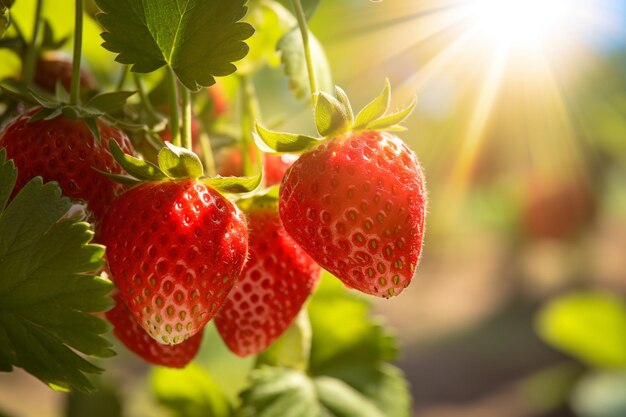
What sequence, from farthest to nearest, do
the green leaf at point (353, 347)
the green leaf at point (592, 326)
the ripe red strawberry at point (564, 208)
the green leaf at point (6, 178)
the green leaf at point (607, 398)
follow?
the ripe red strawberry at point (564, 208), the green leaf at point (607, 398), the green leaf at point (592, 326), the green leaf at point (353, 347), the green leaf at point (6, 178)

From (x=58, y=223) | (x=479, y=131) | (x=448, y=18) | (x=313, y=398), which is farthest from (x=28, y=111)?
(x=479, y=131)

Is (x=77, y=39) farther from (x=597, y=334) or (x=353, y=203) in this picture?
(x=597, y=334)

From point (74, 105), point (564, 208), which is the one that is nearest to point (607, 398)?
point (74, 105)

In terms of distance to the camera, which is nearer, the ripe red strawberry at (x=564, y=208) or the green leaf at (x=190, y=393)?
the green leaf at (x=190, y=393)

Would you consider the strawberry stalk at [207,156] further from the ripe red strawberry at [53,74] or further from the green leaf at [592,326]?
the green leaf at [592,326]

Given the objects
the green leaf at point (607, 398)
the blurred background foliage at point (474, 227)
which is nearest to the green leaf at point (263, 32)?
the blurred background foliage at point (474, 227)

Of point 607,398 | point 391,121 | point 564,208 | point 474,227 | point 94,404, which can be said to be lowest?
point 94,404

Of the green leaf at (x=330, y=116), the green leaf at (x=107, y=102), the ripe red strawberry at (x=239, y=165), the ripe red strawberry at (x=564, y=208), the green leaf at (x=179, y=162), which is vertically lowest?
the green leaf at (x=179, y=162)
